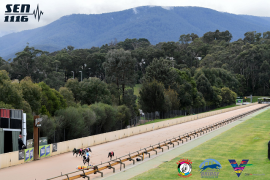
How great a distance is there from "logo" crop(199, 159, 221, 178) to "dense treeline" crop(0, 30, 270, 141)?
71.2ft

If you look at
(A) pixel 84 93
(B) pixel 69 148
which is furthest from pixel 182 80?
(B) pixel 69 148

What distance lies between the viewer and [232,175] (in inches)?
679

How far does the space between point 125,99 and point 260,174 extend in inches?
2372

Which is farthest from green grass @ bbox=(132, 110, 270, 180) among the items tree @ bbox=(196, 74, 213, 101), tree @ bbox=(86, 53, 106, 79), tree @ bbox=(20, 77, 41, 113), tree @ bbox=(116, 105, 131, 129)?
tree @ bbox=(86, 53, 106, 79)

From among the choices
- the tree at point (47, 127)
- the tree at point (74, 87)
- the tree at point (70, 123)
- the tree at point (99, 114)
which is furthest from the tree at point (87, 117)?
the tree at point (74, 87)

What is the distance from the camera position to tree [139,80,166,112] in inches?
3138

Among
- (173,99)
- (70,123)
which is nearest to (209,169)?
(70,123)

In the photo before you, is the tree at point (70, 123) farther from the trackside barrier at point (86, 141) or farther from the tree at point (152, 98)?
the tree at point (152, 98)

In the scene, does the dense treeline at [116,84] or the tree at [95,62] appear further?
the tree at [95,62]

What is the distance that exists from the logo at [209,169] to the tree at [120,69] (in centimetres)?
5816

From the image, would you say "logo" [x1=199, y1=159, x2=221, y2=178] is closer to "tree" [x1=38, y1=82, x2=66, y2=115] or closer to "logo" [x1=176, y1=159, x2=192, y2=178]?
"logo" [x1=176, y1=159, x2=192, y2=178]

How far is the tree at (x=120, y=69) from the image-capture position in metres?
78.9

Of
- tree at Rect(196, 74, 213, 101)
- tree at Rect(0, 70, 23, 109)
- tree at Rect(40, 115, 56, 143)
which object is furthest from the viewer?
tree at Rect(196, 74, 213, 101)

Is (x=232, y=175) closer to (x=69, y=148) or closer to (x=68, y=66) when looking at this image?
(x=69, y=148)
